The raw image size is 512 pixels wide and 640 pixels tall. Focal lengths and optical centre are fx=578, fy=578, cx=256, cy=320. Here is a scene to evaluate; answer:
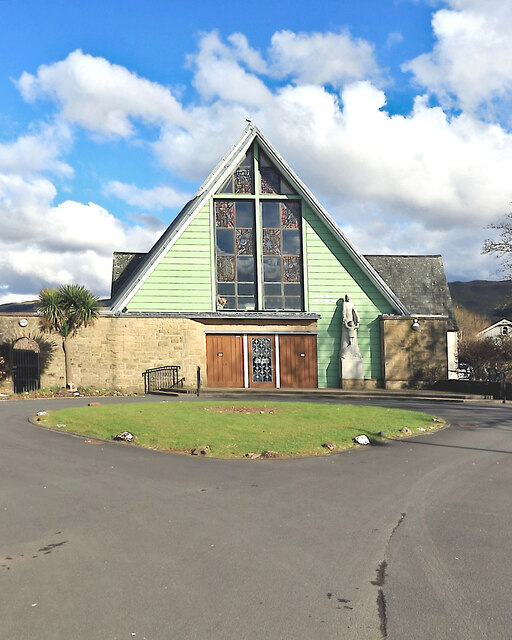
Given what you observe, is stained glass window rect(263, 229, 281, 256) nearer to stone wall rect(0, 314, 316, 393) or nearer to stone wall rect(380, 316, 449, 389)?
stone wall rect(0, 314, 316, 393)

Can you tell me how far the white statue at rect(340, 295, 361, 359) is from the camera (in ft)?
91.4

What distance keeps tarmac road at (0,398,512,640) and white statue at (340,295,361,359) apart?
1739 centimetres

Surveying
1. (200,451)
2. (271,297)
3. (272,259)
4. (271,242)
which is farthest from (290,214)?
(200,451)

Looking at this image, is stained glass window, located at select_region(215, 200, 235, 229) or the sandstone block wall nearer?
the sandstone block wall

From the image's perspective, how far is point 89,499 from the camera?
24.9ft

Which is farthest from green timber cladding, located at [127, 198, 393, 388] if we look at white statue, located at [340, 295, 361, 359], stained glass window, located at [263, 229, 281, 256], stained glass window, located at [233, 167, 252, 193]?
stained glass window, located at [233, 167, 252, 193]

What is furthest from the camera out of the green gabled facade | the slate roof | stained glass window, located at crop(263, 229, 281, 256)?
the slate roof

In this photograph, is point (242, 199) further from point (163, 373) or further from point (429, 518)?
point (429, 518)

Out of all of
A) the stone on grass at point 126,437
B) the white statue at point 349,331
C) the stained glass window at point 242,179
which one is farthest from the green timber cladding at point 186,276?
the stone on grass at point 126,437

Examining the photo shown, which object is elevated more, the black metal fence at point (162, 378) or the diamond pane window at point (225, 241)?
the diamond pane window at point (225, 241)

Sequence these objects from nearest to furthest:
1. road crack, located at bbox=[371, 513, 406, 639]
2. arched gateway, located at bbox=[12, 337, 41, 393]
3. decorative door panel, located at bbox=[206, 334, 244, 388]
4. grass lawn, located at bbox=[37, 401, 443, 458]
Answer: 1. road crack, located at bbox=[371, 513, 406, 639]
2. grass lawn, located at bbox=[37, 401, 443, 458]
3. arched gateway, located at bbox=[12, 337, 41, 393]
4. decorative door panel, located at bbox=[206, 334, 244, 388]

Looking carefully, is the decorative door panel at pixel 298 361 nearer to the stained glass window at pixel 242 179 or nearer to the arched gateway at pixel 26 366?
the stained glass window at pixel 242 179

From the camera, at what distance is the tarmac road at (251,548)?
14.1 feet

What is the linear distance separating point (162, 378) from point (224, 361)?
→ 320 cm
